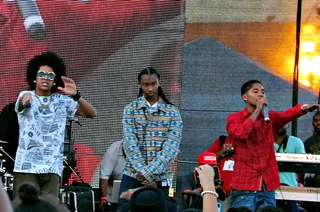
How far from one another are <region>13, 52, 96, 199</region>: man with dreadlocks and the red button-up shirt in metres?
1.30

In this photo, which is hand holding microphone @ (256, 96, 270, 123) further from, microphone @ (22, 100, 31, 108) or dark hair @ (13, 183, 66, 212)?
dark hair @ (13, 183, 66, 212)

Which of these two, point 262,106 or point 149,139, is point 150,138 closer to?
point 149,139

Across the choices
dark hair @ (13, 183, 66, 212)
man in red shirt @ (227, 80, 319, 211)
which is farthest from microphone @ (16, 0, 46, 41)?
dark hair @ (13, 183, 66, 212)

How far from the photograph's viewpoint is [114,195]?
915 centimetres

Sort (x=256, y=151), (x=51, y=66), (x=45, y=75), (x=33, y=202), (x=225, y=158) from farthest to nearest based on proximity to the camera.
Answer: (x=225, y=158), (x=51, y=66), (x=256, y=151), (x=45, y=75), (x=33, y=202)

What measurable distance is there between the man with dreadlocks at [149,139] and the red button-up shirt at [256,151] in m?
0.55

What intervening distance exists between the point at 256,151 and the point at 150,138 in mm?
918

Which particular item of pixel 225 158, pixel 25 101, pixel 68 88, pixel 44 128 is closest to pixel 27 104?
pixel 25 101

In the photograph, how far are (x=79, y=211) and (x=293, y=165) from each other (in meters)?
2.22

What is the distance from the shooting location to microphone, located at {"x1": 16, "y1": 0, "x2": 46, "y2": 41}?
10289 mm

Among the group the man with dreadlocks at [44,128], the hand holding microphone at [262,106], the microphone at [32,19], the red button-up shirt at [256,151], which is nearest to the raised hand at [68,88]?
the man with dreadlocks at [44,128]

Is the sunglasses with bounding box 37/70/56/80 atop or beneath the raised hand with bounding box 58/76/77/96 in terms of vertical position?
atop

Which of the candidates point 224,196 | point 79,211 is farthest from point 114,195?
point 224,196

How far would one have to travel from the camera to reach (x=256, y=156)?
285 inches
